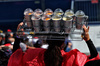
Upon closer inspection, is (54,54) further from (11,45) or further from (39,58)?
(11,45)

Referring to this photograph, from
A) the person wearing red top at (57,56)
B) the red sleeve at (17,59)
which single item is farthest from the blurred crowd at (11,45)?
the person wearing red top at (57,56)

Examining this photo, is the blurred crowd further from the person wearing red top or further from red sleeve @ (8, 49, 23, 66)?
the person wearing red top

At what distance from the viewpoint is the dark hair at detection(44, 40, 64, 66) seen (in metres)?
2.23

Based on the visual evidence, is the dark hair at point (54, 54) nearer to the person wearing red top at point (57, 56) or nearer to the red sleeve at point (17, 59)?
the person wearing red top at point (57, 56)

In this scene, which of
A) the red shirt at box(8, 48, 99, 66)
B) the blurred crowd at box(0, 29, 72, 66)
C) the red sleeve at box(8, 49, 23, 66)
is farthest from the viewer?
the blurred crowd at box(0, 29, 72, 66)

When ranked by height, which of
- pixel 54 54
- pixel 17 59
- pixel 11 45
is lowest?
pixel 11 45

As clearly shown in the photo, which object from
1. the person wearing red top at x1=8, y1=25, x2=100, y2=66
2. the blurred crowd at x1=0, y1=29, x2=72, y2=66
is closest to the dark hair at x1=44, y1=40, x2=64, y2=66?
the person wearing red top at x1=8, y1=25, x2=100, y2=66

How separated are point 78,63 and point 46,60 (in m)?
0.47

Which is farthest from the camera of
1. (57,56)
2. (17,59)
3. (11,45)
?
(11,45)

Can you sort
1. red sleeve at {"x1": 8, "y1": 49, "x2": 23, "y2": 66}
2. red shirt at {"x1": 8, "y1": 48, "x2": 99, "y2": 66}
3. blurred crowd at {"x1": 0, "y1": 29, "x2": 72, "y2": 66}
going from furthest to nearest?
blurred crowd at {"x1": 0, "y1": 29, "x2": 72, "y2": 66}
red sleeve at {"x1": 8, "y1": 49, "x2": 23, "y2": 66}
red shirt at {"x1": 8, "y1": 48, "x2": 99, "y2": 66}

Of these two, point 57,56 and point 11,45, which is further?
point 11,45

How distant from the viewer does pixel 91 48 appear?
2256 mm

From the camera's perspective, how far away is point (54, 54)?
2.24 metres

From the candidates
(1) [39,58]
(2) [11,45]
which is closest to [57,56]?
(1) [39,58]
